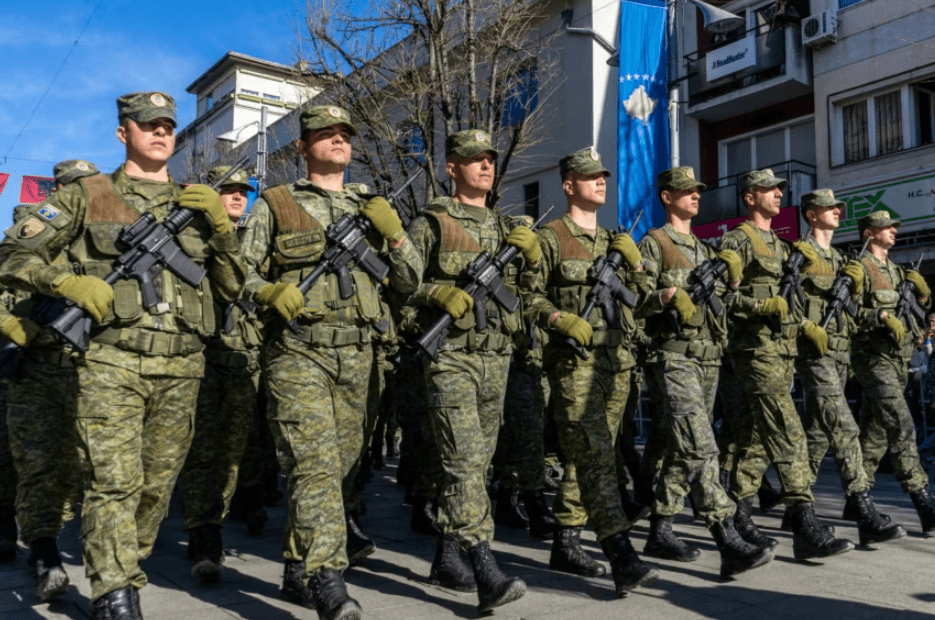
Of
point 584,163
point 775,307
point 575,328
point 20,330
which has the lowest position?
point 20,330

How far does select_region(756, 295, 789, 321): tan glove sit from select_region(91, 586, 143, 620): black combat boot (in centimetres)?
399

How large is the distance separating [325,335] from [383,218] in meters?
0.66

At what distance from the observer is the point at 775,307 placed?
5273mm

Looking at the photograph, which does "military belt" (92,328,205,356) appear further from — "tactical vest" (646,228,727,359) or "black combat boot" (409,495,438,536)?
"tactical vest" (646,228,727,359)

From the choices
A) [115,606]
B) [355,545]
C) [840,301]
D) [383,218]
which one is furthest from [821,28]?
[115,606]

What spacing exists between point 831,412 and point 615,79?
14847mm

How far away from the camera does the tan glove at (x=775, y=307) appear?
5.28 m

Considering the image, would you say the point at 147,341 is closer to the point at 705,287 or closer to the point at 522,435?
the point at 522,435

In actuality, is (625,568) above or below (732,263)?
below

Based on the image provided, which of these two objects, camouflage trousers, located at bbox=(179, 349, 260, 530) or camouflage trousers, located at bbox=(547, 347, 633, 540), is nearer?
camouflage trousers, located at bbox=(547, 347, 633, 540)

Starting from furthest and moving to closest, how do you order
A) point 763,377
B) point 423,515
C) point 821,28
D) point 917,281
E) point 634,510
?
point 821,28
point 917,281
point 634,510
point 423,515
point 763,377

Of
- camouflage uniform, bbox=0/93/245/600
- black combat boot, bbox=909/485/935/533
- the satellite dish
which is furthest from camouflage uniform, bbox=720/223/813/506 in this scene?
the satellite dish

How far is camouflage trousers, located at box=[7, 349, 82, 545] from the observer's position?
434 centimetres

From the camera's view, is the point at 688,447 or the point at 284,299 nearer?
the point at 284,299
